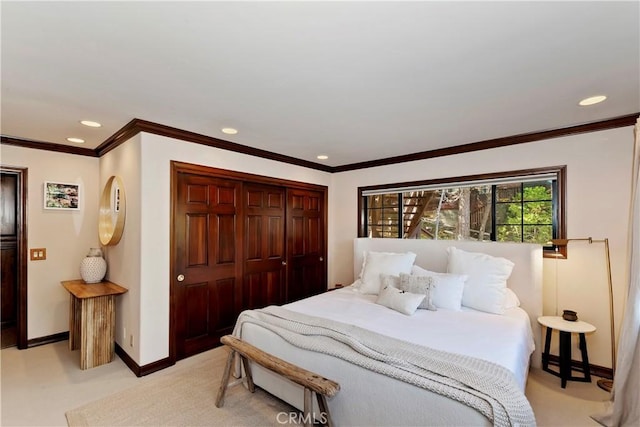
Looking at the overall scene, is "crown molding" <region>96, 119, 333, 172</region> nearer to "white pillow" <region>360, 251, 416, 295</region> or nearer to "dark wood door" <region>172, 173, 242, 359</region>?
"dark wood door" <region>172, 173, 242, 359</region>

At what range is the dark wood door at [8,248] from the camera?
3432 millimetres

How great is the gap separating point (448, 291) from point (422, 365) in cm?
→ 131

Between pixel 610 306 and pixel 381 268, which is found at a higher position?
pixel 381 268

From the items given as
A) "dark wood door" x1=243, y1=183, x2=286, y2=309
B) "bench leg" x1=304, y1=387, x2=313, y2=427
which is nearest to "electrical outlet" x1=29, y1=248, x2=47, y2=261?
"dark wood door" x1=243, y1=183, x2=286, y2=309

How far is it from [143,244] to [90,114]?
48.8 inches

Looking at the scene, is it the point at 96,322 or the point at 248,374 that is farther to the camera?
the point at 96,322

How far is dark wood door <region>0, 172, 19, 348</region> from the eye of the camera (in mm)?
3432

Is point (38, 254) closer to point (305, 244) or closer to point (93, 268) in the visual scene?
point (93, 268)

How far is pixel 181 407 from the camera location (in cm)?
221

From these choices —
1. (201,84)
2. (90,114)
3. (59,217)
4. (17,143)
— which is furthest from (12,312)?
(201,84)

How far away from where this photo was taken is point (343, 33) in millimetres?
1446

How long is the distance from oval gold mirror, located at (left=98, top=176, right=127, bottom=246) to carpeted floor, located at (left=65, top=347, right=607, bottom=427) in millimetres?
1597

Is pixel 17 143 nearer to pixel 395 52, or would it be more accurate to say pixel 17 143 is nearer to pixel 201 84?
pixel 201 84

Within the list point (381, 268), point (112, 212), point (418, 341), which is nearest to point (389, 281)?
point (381, 268)
